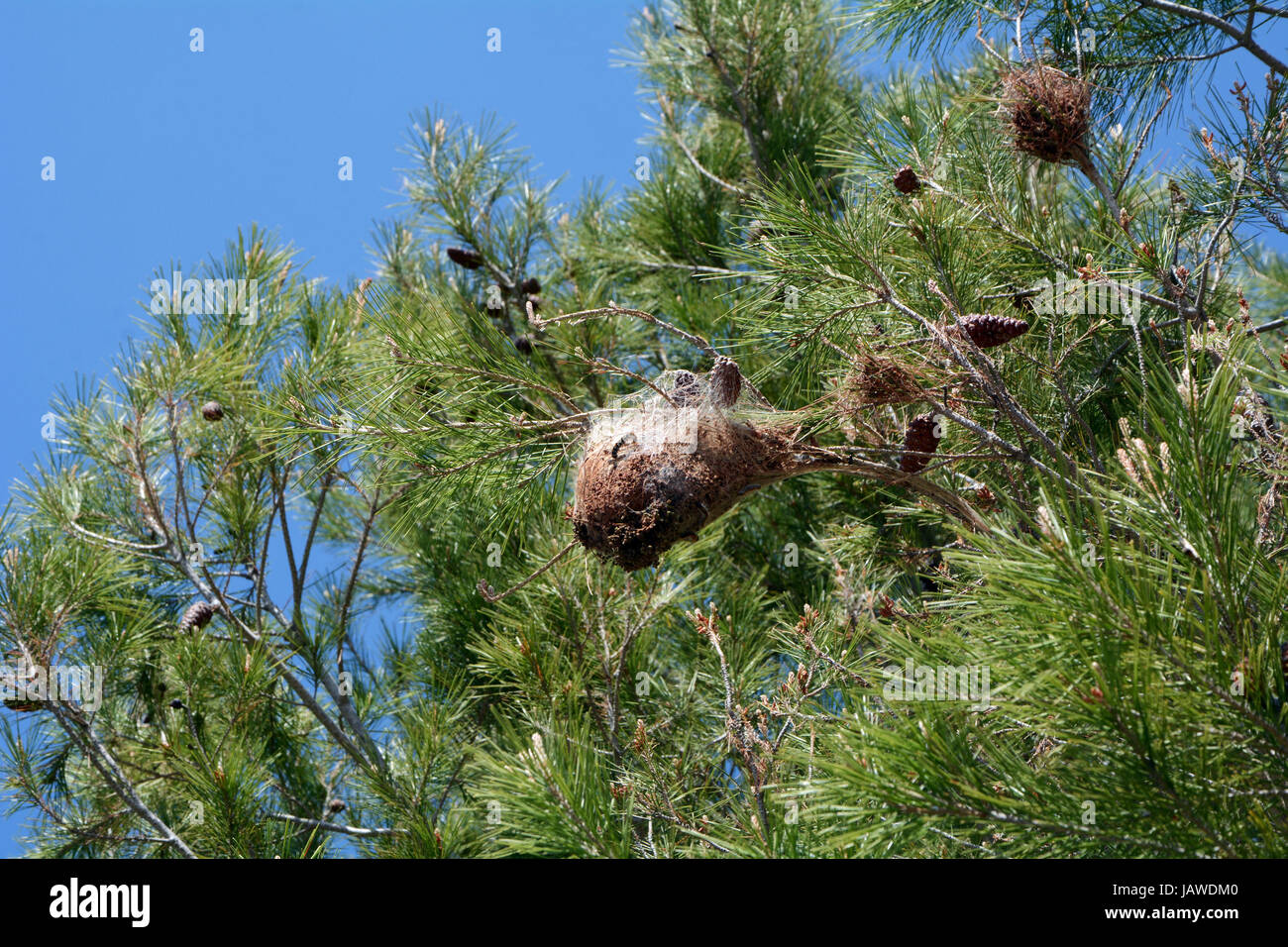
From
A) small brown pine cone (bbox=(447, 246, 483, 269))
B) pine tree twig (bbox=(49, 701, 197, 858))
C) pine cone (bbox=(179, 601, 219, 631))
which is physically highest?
small brown pine cone (bbox=(447, 246, 483, 269))

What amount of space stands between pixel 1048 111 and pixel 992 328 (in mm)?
831

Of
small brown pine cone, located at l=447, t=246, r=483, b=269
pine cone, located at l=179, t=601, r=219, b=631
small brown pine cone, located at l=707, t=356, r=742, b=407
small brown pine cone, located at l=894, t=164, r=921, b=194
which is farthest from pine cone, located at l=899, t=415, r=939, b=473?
small brown pine cone, located at l=447, t=246, r=483, b=269

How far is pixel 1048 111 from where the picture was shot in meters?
2.45

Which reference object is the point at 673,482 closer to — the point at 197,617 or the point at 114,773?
the point at 114,773

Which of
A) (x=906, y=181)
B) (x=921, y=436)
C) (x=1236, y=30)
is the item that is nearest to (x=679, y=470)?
(x=921, y=436)

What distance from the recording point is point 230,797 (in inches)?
113

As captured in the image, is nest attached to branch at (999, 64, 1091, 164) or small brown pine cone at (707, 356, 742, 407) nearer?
small brown pine cone at (707, 356, 742, 407)

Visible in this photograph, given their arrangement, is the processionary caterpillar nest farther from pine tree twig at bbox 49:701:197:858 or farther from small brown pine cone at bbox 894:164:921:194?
pine tree twig at bbox 49:701:197:858

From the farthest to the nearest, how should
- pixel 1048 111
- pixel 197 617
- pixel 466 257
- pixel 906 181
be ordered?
pixel 466 257 → pixel 197 617 → pixel 1048 111 → pixel 906 181

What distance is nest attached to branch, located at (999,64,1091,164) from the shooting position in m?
2.46

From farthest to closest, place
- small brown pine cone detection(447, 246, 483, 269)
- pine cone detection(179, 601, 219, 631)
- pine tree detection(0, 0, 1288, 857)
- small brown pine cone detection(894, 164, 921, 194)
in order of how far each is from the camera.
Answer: small brown pine cone detection(447, 246, 483, 269) < pine cone detection(179, 601, 219, 631) < small brown pine cone detection(894, 164, 921, 194) < pine tree detection(0, 0, 1288, 857)

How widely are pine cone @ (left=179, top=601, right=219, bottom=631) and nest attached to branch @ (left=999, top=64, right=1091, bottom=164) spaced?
2.79m

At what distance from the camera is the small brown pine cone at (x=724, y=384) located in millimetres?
1991

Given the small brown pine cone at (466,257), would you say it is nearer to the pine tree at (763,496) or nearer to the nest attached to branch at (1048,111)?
the pine tree at (763,496)
